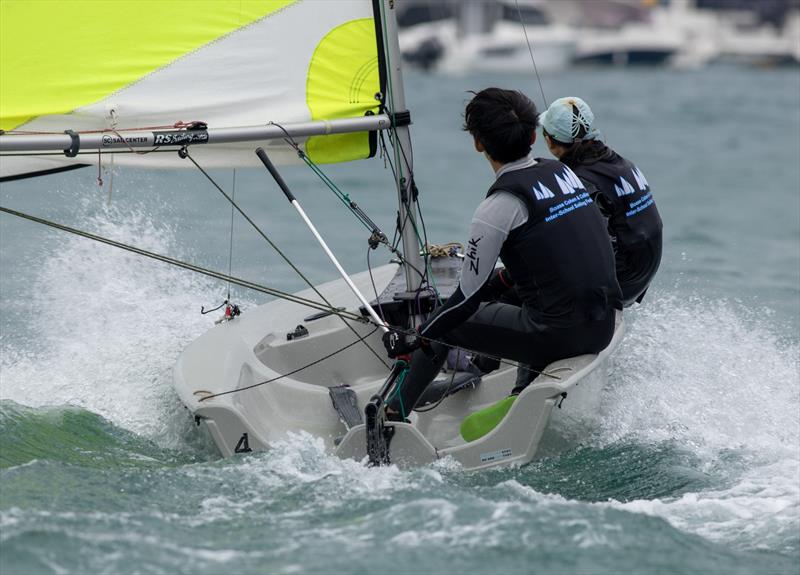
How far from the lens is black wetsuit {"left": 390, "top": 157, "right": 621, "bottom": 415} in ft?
12.8

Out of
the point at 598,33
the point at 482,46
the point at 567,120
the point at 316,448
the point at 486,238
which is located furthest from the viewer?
the point at 598,33

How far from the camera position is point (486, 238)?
3900 mm

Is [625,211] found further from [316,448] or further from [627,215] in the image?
[316,448]

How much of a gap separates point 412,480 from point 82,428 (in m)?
1.66

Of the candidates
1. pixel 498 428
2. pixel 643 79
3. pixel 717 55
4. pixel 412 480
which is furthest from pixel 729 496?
pixel 717 55

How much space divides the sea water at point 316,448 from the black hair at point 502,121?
0.97 m

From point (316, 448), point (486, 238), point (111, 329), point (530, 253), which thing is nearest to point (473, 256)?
point (486, 238)

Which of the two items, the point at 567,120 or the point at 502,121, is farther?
the point at 567,120

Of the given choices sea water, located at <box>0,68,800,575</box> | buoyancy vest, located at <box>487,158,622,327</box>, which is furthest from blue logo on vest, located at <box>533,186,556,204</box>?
sea water, located at <box>0,68,800,575</box>

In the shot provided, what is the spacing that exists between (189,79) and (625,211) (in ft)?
5.98

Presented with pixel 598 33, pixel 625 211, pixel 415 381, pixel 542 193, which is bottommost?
pixel 415 381

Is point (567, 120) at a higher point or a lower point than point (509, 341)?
higher

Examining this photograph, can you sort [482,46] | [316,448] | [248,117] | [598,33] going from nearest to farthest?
[316,448]
[248,117]
[482,46]
[598,33]

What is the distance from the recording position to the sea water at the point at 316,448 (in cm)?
323
